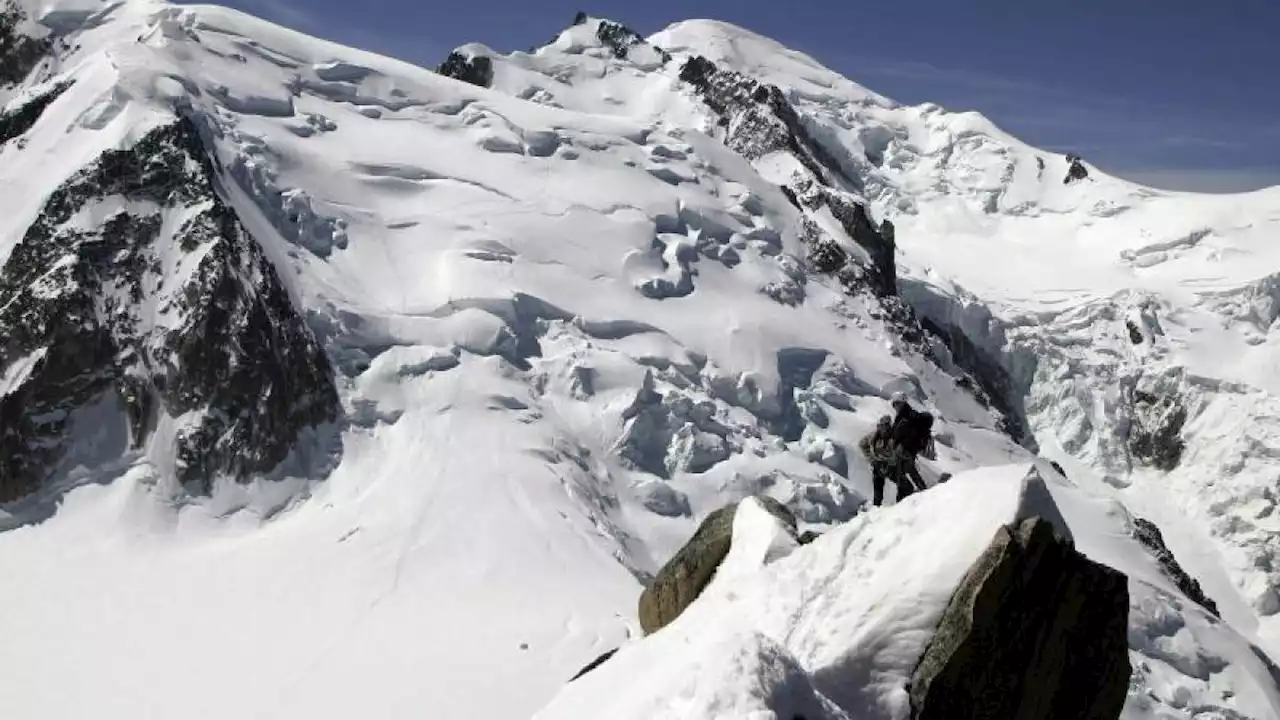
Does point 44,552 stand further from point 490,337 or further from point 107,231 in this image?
point 490,337

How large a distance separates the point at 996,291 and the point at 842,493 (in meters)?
44.1

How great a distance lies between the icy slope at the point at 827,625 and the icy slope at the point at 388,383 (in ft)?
27.5

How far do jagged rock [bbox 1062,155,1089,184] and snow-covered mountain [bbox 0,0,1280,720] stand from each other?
3102cm

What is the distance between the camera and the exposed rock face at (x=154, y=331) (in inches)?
1180

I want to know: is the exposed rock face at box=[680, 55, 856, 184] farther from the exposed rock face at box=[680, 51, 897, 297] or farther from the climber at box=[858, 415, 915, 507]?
the climber at box=[858, 415, 915, 507]

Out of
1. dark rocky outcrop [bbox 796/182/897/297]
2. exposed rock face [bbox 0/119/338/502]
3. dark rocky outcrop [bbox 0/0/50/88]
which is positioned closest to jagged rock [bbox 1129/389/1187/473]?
dark rocky outcrop [bbox 796/182/897/297]

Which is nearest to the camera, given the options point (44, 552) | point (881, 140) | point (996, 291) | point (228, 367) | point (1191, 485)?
point (44, 552)

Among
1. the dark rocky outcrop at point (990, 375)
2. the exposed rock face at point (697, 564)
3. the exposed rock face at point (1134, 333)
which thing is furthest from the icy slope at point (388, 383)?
the exposed rock face at point (1134, 333)

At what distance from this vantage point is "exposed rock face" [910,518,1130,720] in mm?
9883

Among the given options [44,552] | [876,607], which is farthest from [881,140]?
[876,607]

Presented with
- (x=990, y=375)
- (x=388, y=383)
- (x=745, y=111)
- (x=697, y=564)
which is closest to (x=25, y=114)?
(x=388, y=383)

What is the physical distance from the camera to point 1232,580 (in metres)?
59.8

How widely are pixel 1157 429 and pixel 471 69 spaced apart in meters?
46.2

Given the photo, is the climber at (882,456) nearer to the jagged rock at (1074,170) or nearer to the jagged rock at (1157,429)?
the jagged rock at (1157,429)
